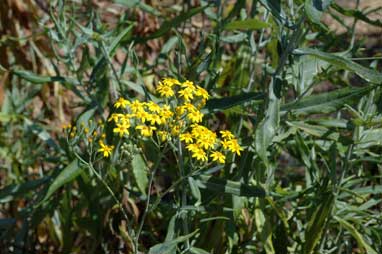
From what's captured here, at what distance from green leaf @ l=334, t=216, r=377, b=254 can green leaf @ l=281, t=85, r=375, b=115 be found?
21.1 inches

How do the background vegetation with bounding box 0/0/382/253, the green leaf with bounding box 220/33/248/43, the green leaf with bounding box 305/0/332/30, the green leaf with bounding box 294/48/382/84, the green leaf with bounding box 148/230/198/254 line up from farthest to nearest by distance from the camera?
1. the green leaf with bounding box 220/33/248/43
2. the background vegetation with bounding box 0/0/382/253
3. the green leaf with bounding box 148/230/198/254
4. the green leaf with bounding box 294/48/382/84
5. the green leaf with bounding box 305/0/332/30

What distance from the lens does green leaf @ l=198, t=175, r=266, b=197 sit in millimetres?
2430

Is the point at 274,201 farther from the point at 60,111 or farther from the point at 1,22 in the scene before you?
the point at 1,22

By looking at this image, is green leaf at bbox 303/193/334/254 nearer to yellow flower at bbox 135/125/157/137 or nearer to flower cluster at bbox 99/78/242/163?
flower cluster at bbox 99/78/242/163

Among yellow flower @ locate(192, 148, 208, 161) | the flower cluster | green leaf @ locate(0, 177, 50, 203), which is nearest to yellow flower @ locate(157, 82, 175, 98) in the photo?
the flower cluster

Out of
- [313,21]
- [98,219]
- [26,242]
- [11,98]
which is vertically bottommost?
[26,242]

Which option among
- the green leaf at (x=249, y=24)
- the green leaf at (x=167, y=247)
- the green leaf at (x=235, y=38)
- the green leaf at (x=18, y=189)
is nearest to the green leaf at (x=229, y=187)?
the green leaf at (x=167, y=247)

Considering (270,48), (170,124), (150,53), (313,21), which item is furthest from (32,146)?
(313,21)

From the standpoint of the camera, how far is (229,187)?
8.09 ft

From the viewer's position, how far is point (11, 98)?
11.7ft

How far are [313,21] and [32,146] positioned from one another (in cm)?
188

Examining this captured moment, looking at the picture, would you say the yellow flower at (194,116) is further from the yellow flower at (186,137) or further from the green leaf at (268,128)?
the green leaf at (268,128)

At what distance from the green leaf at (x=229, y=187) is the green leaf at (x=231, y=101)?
25cm

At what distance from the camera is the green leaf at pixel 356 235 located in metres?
2.62
